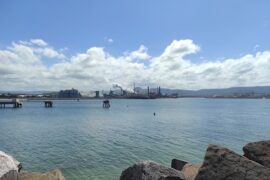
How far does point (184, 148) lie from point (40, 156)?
14707mm

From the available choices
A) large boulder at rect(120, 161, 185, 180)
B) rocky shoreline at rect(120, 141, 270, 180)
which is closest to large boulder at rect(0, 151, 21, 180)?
large boulder at rect(120, 161, 185, 180)

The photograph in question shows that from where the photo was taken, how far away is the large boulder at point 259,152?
35.5ft

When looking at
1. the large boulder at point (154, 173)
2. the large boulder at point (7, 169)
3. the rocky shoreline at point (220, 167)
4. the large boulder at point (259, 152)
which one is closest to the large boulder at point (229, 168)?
the rocky shoreline at point (220, 167)

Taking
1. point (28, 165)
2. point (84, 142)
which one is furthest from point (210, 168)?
point (84, 142)

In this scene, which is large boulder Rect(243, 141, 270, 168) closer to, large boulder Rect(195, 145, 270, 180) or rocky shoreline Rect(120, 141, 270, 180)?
rocky shoreline Rect(120, 141, 270, 180)

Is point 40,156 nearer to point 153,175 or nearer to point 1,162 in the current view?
point 1,162

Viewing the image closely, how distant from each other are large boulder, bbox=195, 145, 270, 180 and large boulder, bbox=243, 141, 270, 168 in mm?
986

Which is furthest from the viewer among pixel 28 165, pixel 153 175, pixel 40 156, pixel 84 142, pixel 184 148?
pixel 84 142

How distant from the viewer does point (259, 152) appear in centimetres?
1116

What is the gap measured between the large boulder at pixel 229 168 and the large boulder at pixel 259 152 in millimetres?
986

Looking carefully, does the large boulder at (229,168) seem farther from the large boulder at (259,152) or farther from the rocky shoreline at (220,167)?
the large boulder at (259,152)

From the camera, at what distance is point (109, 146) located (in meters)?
36.5

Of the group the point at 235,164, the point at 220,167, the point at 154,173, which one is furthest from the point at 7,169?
the point at 235,164

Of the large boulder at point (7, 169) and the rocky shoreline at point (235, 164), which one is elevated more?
the rocky shoreline at point (235, 164)
